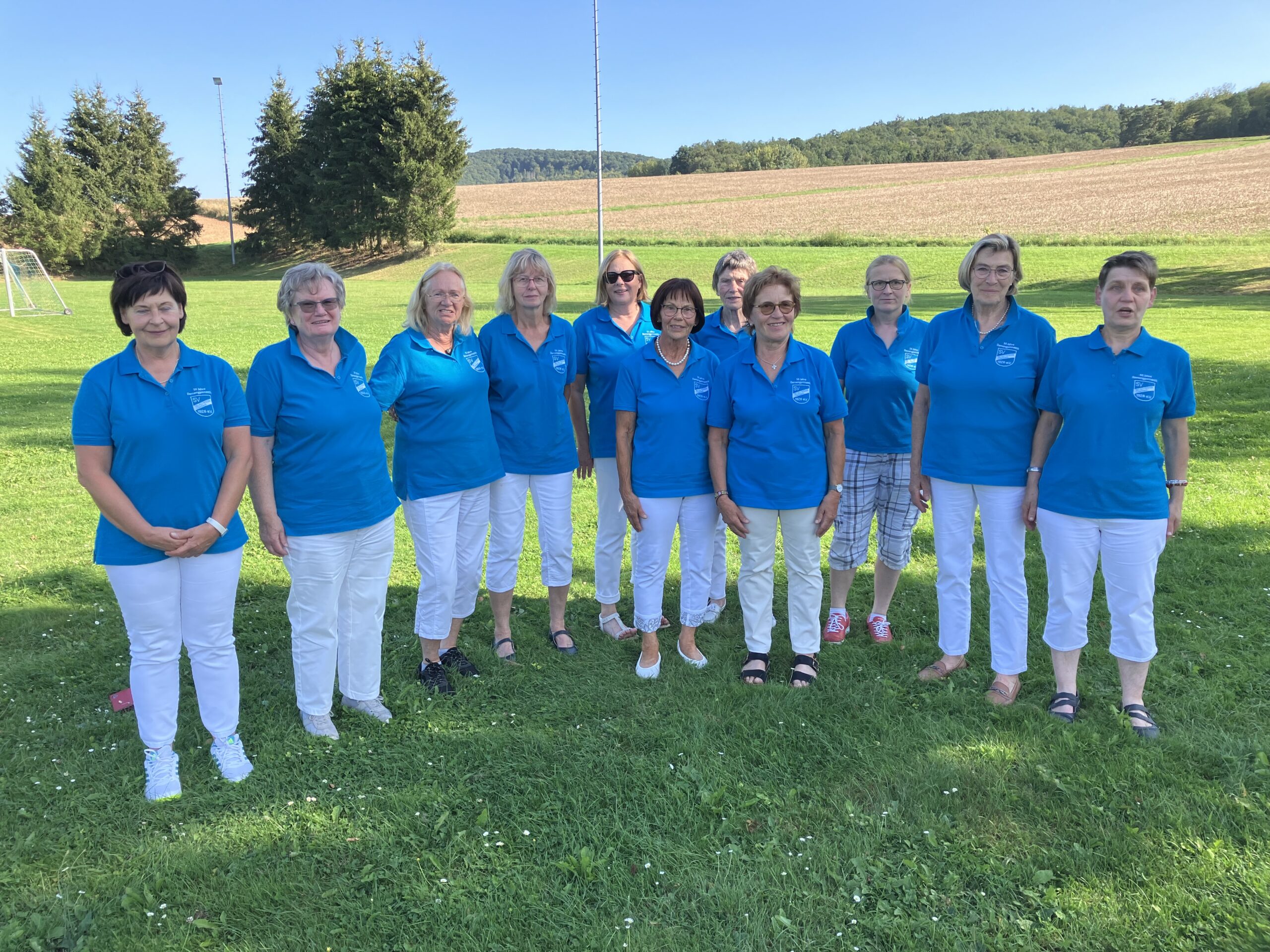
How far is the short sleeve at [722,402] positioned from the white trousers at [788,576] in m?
0.47

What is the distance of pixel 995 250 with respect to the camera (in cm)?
388

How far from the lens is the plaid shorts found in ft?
15.9

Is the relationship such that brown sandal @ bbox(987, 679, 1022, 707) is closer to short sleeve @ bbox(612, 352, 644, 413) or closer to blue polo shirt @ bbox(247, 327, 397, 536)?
short sleeve @ bbox(612, 352, 644, 413)

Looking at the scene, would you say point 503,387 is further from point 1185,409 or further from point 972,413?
point 1185,409

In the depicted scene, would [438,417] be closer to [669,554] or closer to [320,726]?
[669,554]

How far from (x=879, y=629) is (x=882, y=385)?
4.85ft

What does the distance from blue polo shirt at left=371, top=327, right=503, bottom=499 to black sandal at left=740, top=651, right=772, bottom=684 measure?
1.74 metres

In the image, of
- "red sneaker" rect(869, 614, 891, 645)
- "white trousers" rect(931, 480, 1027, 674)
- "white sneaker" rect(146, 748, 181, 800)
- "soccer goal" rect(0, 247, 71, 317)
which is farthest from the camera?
"soccer goal" rect(0, 247, 71, 317)

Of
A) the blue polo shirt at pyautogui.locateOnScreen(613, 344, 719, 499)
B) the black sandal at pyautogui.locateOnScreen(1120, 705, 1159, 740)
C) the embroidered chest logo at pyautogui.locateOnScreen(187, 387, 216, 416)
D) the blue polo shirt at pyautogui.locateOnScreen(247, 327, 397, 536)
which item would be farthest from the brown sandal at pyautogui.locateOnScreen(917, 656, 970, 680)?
the embroidered chest logo at pyautogui.locateOnScreen(187, 387, 216, 416)

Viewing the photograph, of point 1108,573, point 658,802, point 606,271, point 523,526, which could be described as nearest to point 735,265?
point 606,271

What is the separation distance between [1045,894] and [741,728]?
144 centimetres

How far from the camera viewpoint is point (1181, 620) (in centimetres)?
502

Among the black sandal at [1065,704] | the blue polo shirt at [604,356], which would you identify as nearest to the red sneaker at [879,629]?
the black sandal at [1065,704]

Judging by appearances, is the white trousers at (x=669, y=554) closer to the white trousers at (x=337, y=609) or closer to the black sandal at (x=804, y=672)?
the black sandal at (x=804, y=672)
